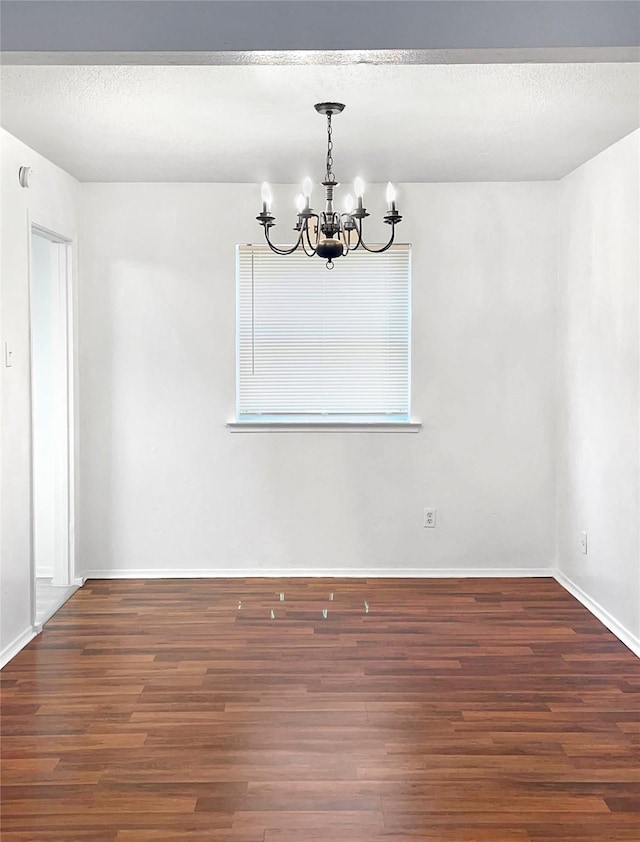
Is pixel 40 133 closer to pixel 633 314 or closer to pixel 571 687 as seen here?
pixel 633 314

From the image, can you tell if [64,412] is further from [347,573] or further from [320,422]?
[347,573]

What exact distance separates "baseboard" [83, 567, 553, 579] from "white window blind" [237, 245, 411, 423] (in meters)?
0.99

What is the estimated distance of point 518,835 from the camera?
2.61 m

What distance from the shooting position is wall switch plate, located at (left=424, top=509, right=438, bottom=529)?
18.7ft

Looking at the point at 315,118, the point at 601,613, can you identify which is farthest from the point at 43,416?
the point at 601,613

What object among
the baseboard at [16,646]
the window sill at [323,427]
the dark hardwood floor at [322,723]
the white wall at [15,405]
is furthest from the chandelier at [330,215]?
the baseboard at [16,646]

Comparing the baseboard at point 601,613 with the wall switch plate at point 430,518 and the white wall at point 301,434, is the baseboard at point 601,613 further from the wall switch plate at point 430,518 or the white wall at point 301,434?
the wall switch plate at point 430,518

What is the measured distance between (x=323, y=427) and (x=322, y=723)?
2.51 m

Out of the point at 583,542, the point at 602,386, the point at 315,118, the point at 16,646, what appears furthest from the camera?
the point at 583,542

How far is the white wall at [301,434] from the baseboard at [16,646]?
48.1 inches

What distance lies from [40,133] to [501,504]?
11.5 feet

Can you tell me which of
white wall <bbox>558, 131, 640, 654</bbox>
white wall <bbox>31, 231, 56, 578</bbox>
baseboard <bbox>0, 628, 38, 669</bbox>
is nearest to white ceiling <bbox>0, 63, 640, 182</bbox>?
white wall <bbox>558, 131, 640, 654</bbox>

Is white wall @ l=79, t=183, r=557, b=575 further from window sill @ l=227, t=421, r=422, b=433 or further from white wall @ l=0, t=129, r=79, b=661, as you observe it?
white wall @ l=0, t=129, r=79, b=661

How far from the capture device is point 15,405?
432 centimetres
